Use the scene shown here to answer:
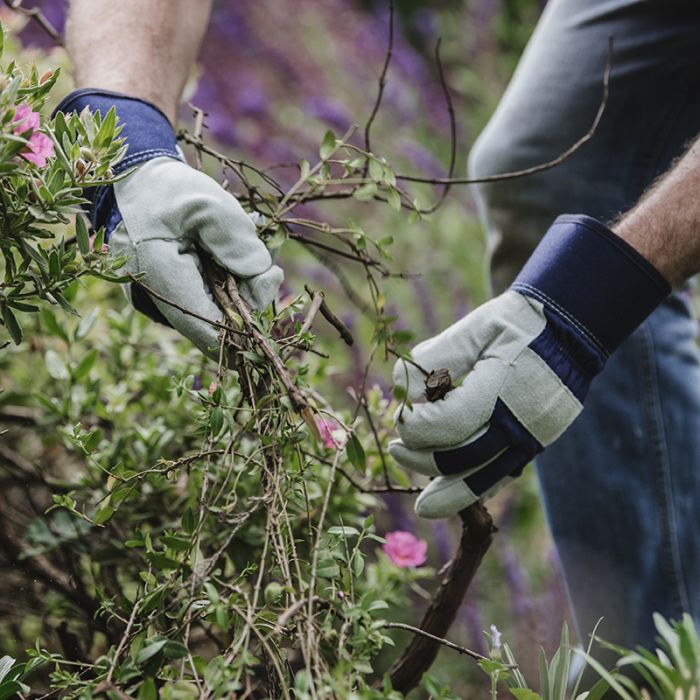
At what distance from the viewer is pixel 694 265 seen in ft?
4.04

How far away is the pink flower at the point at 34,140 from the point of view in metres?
0.87

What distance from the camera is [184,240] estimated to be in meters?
1.11

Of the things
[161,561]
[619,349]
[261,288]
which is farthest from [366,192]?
[619,349]

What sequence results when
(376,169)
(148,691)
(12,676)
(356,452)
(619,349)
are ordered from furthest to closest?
(619,349)
(376,169)
(356,452)
(12,676)
(148,691)

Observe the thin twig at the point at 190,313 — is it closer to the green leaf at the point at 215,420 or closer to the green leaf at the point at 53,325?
the green leaf at the point at 215,420

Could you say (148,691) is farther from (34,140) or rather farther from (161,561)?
(34,140)

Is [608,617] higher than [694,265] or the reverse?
the reverse

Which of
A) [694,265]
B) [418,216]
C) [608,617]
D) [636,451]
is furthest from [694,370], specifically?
[418,216]

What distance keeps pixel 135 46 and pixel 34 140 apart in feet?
1.72

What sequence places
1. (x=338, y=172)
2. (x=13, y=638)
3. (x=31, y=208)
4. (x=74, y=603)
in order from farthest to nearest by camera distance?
(x=338, y=172) < (x=13, y=638) < (x=74, y=603) < (x=31, y=208)

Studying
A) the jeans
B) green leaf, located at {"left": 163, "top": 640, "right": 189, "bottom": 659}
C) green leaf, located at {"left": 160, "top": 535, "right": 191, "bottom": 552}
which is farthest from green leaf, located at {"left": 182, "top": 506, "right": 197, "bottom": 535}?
the jeans

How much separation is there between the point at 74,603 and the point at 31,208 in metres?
0.64

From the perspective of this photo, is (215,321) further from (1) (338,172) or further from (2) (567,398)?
(1) (338,172)

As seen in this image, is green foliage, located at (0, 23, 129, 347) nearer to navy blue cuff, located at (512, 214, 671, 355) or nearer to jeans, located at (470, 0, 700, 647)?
navy blue cuff, located at (512, 214, 671, 355)
